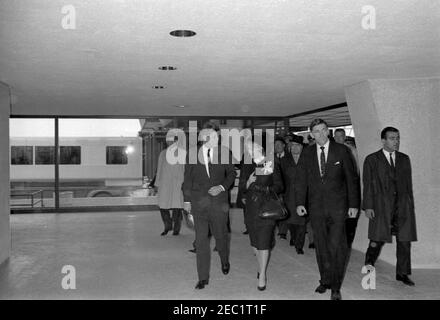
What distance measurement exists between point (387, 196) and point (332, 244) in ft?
3.33

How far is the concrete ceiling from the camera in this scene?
2932 mm

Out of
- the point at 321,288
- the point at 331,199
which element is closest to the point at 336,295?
the point at 321,288

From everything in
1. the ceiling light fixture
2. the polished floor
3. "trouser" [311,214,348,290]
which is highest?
the ceiling light fixture

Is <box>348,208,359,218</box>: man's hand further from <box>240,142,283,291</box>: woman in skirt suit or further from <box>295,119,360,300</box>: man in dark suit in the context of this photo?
<box>240,142,283,291</box>: woman in skirt suit

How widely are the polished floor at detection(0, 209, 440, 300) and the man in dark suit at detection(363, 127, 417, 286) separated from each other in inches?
22.4

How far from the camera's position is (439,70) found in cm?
510

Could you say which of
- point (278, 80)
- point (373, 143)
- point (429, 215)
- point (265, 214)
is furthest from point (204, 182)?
point (429, 215)

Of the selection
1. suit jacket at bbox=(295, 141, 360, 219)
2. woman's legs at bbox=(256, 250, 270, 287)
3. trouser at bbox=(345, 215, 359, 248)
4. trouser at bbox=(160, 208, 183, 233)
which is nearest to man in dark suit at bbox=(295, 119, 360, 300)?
suit jacket at bbox=(295, 141, 360, 219)

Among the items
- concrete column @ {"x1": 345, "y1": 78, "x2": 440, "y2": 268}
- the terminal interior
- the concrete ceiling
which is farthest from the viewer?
concrete column @ {"x1": 345, "y1": 78, "x2": 440, "y2": 268}

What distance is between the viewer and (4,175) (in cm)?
612

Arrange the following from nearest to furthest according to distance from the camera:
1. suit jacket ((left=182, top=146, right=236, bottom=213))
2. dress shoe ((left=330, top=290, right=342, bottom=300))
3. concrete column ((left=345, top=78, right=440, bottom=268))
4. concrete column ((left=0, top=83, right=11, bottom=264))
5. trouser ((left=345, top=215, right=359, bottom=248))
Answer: dress shoe ((left=330, top=290, right=342, bottom=300)) < suit jacket ((left=182, top=146, right=236, bottom=213)) < concrete column ((left=345, top=78, right=440, bottom=268)) < concrete column ((left=0, top=83, right=11, bottom=264)) < trouser ((left=345, top=215, right=359, bottom=248))

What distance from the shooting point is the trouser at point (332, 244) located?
13.3ft

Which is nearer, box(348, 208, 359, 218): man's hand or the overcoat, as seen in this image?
box(348, 208, 359, 218): man's hand

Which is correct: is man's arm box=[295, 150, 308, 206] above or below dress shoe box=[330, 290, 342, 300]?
above
